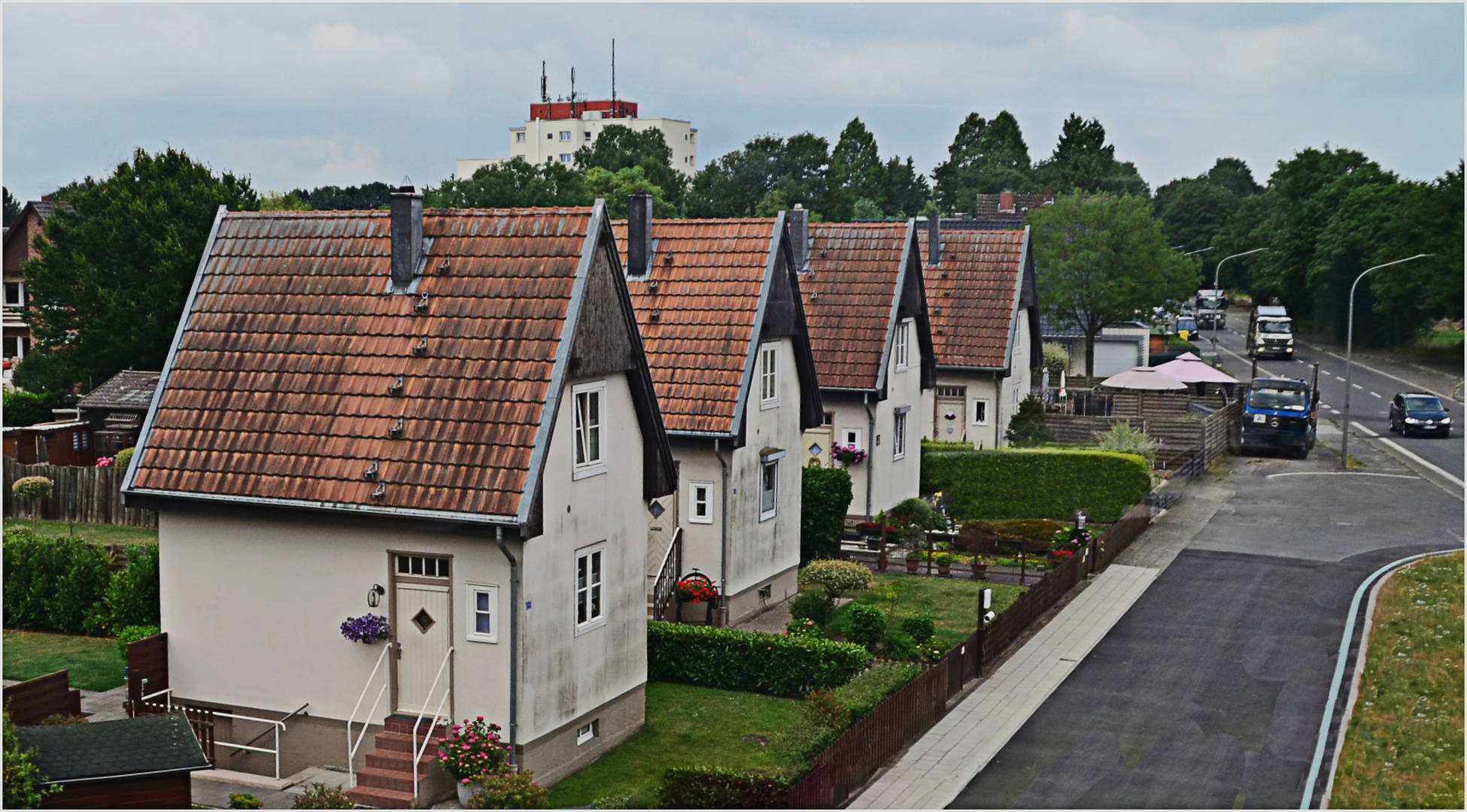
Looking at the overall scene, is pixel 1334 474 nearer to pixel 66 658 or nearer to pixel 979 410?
pixel 979 410

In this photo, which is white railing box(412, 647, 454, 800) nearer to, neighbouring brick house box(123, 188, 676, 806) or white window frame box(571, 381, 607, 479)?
neighbouring brick house box(123, 188, 676, 806)

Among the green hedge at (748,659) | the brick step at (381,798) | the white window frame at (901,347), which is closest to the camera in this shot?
the brick step at (381,798)

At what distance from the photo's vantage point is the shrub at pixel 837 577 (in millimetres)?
26891

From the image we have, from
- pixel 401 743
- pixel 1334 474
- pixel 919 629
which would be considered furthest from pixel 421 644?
pixel 1334 474

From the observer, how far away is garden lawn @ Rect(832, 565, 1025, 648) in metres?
28.1

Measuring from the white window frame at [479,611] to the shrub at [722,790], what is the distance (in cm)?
294

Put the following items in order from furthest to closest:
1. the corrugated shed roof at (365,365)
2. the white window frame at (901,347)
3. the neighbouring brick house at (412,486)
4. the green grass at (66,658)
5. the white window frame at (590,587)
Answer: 1. the white window frame at (901,347)
2. the green grass at (66,658)
3. the white window frame at (590,587)
4. the corrugated shed roof at (365,365)
5. the neighbouring brick house at (412,486)

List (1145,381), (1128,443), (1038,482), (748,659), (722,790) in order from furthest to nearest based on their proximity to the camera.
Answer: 1. (1145,381)
2. (1128,443)
3. (1038,482)
4. (748,659)
5. (722,790)

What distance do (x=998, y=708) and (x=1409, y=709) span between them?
656cm

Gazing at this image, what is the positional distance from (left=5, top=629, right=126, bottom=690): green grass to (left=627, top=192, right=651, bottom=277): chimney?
A: 38.7 feet

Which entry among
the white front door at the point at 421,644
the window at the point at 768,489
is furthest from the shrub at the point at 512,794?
the window at the point at 768,489

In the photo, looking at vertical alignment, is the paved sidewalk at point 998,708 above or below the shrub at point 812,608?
below

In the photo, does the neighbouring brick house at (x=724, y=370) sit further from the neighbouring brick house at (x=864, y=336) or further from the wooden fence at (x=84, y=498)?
the wooden fence at (x=84, y=498)

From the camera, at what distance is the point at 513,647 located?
17.7 metres
